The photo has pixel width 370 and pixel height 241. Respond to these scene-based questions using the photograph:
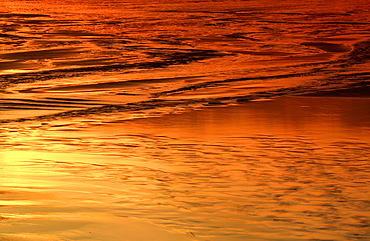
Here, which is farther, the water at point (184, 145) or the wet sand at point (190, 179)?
the water at point (184, 145)

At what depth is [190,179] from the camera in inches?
187

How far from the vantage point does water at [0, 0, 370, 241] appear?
383cm

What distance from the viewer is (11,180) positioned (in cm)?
460

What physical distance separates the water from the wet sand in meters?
0.01

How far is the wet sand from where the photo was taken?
3715 millimetres

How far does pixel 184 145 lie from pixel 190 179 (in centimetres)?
118

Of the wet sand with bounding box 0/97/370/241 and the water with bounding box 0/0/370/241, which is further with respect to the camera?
the water with bounding box 0/0/370/241

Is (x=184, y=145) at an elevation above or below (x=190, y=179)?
above

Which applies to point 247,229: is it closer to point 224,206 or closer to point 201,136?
point 224,206

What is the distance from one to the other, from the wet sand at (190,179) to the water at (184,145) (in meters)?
0.01

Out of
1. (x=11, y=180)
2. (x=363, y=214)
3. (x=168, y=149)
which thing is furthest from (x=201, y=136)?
(x=363, y=214)

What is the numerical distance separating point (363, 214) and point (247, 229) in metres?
0.71

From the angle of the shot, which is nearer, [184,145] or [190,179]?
[190,179]

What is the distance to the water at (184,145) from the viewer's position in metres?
3.83
